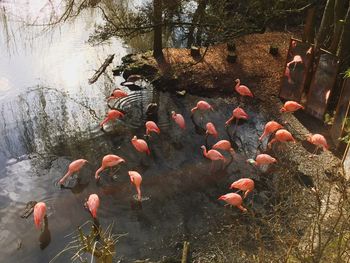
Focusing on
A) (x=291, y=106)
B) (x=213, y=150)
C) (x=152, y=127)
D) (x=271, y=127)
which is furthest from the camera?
(x=291, y=106)

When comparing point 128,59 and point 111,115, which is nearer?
point 111,115

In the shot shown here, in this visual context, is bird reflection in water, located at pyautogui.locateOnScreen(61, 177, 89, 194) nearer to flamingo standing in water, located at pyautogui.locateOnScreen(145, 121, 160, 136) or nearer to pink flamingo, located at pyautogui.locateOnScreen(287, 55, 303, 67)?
flamingo standing in water, located at pyautogui.locateOnScreen(145, 121, 160, 136)

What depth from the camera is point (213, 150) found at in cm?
641

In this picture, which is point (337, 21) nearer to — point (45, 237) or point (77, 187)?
point (77, 187)

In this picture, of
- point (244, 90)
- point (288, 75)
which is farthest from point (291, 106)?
point (244, 90)

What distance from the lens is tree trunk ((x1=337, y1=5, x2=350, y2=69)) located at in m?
7.23

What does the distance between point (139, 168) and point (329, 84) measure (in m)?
3.53

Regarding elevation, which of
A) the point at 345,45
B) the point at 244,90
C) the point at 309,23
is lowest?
the point at 244,90

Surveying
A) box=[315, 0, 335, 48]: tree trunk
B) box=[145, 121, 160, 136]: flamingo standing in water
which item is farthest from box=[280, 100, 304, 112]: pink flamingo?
box=[145, 121, 160, 136]: flamingo standing in water

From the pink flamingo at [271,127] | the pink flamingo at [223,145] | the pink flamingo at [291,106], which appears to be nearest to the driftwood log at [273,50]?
the pink flamingo at [291,106]

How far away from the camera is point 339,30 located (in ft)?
24.8

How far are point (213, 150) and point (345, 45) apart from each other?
3127mm

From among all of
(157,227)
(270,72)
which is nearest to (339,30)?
(270,72)

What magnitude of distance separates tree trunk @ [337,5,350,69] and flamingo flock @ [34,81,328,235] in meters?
0.77
